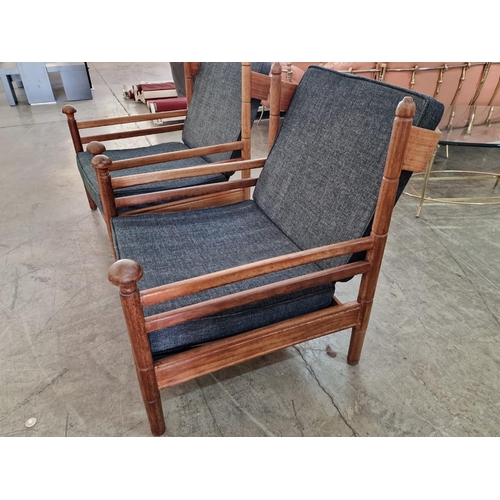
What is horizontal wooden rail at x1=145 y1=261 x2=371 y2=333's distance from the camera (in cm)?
106

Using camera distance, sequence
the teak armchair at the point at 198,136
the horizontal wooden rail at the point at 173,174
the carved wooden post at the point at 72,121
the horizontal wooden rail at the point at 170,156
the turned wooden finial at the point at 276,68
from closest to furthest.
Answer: the turned wooden finial at the point at 276,68 → the horizontal wooden rail at the point at 173,174 → the horizontal wooden rail at the point at 170,156 → the teak armchair at the point at 198,136 → the carved wooden post at the point at 72,121

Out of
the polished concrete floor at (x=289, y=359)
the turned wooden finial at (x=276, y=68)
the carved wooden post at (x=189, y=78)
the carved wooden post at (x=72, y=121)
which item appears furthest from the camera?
the carved wooden post at (x=189, y=78)

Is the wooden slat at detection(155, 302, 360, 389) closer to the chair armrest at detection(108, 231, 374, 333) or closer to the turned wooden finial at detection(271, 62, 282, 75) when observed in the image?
the chair armrest at detection(108, 231, 374, 333)

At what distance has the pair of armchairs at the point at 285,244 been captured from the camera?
109 centimetres

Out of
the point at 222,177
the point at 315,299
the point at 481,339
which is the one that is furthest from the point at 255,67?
the point at 481,339

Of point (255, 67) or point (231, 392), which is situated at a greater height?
point (255, 67)

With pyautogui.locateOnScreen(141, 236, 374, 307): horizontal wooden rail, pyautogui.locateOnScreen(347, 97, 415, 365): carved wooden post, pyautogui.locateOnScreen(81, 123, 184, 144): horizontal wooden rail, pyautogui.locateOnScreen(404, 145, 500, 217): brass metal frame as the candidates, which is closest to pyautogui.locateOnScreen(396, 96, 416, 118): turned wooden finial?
pyautogui.locateOnScreen(347, 97, 415, 365): carved wooden post

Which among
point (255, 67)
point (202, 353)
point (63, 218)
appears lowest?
point (63, 218)

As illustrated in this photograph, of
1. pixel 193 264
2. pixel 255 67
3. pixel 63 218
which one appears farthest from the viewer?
pixel 63 218

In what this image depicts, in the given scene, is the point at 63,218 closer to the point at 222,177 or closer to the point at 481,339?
the point at 222,177

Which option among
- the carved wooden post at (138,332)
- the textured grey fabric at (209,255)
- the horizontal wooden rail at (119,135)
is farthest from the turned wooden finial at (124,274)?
the horizontal wooden rail at (119,135)

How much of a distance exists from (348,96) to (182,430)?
1305 millimetres

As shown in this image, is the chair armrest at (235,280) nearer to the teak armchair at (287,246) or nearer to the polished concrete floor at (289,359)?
the teak armchair at (287,246)

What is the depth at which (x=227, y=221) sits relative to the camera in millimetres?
1750
